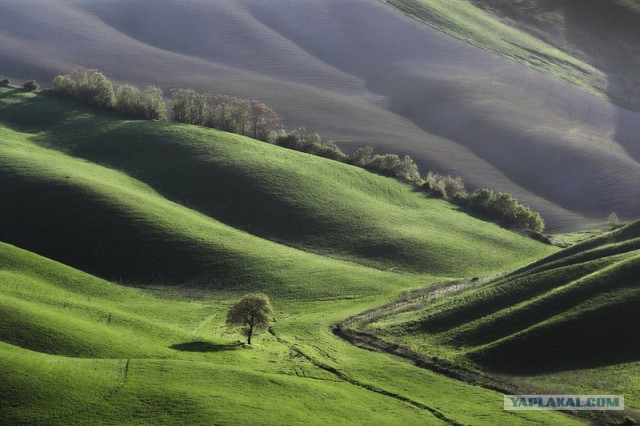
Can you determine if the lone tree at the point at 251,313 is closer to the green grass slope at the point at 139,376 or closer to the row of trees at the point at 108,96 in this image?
the green grass slope at the point at 139,376

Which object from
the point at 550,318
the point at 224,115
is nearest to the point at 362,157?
the point at 224,115

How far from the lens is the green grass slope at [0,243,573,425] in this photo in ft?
206

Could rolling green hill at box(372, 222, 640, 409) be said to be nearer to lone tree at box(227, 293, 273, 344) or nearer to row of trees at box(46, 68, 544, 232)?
lone tree at box(227, 293, 273, 344)

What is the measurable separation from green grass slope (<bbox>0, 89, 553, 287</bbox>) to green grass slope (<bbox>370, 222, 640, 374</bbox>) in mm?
28231

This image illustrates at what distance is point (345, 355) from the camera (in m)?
85.1

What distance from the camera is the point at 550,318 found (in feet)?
277

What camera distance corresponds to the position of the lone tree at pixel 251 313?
88.9 m

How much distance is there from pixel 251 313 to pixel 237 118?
101499mm

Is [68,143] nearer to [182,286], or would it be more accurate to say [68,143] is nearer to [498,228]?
[182,286]

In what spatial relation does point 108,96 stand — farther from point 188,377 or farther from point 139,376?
point 188,377

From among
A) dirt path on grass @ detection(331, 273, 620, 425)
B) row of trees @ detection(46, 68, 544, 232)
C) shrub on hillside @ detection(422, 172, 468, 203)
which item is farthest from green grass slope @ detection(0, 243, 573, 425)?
row of trees @ detection(46, 68, 544, 232)

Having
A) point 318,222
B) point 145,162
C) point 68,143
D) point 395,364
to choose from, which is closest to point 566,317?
point 395,364

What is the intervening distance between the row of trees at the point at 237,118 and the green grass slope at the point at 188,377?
87.3m

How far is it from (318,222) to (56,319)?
69228 mm
